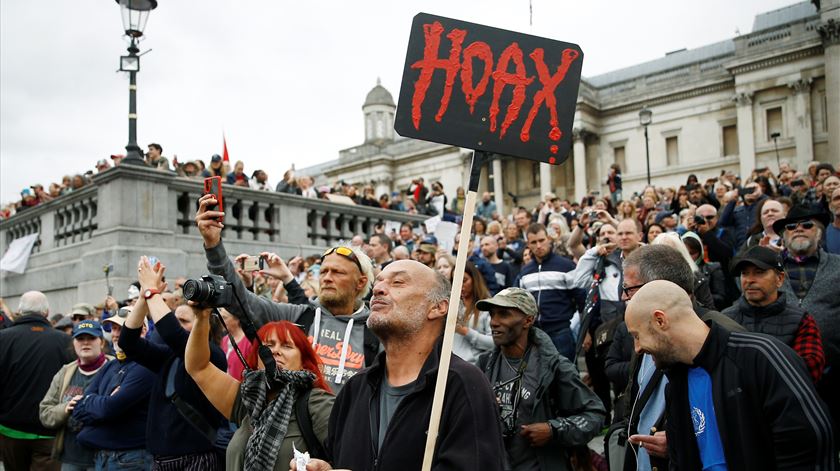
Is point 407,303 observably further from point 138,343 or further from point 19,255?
point 19,255

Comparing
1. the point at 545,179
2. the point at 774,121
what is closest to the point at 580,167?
the point at 545,179

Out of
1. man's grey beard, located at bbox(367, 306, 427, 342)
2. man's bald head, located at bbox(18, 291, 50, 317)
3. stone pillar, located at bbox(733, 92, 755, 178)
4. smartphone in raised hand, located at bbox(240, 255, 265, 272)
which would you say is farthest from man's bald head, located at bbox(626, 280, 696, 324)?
stone pillar, located at bbox(733, 92, 755, 178)

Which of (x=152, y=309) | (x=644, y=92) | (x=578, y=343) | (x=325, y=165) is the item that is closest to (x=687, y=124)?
(x=644, y=92)

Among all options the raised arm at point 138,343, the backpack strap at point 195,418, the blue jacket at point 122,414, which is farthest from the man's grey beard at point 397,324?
the blue jacket at point 122,414

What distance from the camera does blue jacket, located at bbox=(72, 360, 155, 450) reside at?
5.07 meters

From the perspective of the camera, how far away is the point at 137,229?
38.4 feet

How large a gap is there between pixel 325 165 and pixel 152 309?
266 feet

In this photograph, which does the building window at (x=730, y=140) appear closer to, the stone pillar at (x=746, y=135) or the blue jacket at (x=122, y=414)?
the stone pillar at (x=746, y=135)

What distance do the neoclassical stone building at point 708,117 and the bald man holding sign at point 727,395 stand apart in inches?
1765

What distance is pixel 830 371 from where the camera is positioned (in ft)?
16.3

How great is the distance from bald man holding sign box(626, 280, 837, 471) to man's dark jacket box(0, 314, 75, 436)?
5944 mm

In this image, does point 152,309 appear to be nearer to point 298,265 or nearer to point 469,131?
point 469,131

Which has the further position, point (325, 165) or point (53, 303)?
point (325, 165)

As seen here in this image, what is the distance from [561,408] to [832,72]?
155 ft
